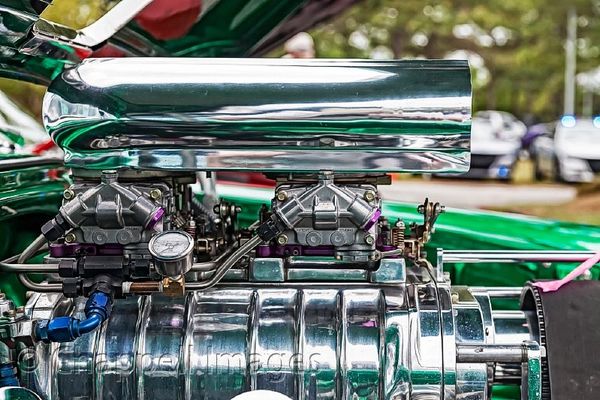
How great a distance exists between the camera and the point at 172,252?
1.49 meters

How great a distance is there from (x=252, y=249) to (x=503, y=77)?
27.7m

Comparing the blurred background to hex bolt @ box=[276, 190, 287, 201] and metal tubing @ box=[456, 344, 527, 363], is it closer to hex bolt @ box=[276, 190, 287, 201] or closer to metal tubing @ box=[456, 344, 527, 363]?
hex bolt @ box=[276, 190, 287, 201]

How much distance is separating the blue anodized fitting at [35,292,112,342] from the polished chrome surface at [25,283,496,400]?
0.10 m

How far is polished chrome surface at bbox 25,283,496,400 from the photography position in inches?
61.0

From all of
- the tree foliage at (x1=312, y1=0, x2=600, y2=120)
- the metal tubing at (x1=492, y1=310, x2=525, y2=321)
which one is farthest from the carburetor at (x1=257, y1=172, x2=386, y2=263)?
the tree foliage at (x1=312, y1=0, x2=600, y2=120)

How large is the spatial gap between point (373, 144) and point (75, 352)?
29.8 inches

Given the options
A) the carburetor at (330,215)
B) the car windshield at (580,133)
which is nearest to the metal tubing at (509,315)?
the carburetor at (330,215)

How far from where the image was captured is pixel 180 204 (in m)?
1.82

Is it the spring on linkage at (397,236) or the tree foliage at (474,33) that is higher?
the tree foliage at (474,33)

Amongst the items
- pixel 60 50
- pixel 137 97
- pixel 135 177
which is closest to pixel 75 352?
pixel 135 177

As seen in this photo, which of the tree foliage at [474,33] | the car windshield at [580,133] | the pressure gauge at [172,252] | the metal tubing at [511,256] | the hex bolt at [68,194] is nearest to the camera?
the pressure gauge at [172,252]

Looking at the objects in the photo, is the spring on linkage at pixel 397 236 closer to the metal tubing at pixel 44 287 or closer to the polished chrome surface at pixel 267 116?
the polished chrome surface at pixel 267 116

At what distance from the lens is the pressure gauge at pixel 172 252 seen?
148 centimetres

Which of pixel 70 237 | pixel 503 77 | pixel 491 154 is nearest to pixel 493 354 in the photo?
pixel 70 237
